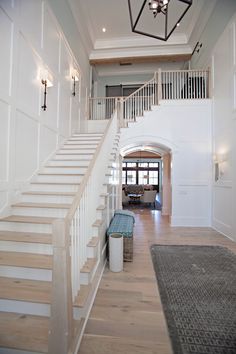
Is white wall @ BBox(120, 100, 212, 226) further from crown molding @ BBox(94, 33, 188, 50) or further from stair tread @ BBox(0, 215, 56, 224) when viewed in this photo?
stair tread @ BBox(0, 215, 56, 224)

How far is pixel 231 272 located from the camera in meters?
3.03

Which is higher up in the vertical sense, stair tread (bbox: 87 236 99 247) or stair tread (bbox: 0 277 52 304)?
stair tread (bbox: 87 236 99 247)

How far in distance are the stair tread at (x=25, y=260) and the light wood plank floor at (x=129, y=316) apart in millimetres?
755

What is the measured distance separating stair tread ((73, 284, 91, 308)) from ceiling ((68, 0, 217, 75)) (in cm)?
726

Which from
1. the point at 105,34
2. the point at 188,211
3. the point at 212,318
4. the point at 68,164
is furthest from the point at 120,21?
the point at 212,318

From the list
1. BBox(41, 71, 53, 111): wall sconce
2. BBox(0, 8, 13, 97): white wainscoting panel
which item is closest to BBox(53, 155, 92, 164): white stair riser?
BBox(41, 71, 53, 111): wall sconce

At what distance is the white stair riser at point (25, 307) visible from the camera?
1.87 m

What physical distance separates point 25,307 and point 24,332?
0.23 metres

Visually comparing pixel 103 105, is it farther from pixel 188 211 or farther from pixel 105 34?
pixel 188 211

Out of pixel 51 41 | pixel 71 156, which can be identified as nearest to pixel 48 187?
pixel 71 156

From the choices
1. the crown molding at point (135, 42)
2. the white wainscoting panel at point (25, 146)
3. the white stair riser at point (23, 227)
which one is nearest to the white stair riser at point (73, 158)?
the white wainscoting panel at point (25, 146)

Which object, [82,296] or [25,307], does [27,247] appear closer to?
[25,307]

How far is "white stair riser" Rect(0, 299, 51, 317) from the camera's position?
6.13ft

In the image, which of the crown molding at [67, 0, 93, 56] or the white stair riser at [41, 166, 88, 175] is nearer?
the white stair riser at [41, 166, 88, 175]
